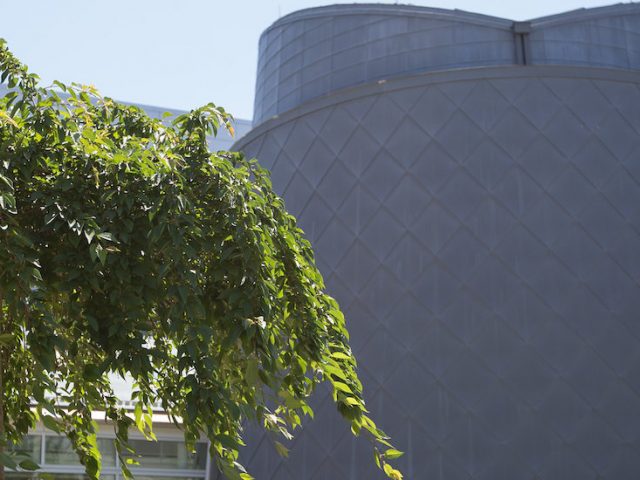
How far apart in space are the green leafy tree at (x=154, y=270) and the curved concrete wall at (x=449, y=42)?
44.4ft

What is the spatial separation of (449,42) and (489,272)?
524 cm

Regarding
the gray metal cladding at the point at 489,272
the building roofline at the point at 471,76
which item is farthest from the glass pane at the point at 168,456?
the building roofline at the point at 471,76

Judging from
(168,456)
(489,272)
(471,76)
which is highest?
(471,76)

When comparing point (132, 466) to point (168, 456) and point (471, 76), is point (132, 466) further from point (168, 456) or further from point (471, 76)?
point (471, 76)

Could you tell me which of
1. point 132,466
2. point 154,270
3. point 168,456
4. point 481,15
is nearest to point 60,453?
point 132,466

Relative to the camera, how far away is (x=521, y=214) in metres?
16.2

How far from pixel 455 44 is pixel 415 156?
10.6ft

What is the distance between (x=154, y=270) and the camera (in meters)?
5.14

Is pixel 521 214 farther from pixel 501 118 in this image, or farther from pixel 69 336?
pixel 69 336

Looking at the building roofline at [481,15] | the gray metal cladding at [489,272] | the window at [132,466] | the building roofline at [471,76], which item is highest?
the building roofline at [481,15]

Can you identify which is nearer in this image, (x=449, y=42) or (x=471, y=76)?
(x=471, y=76)

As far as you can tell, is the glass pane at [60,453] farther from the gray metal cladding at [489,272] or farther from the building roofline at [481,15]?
the building roofline at [481,15]

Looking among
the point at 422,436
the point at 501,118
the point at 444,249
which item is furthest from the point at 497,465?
the point at 501,118

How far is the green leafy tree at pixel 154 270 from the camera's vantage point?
491cm
